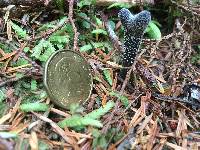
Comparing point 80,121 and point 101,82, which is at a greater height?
point 101,82

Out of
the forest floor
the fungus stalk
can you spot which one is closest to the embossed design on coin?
the forest floor

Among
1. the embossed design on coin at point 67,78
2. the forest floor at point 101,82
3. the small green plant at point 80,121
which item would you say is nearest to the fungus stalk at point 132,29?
the forest floor at point 101,82

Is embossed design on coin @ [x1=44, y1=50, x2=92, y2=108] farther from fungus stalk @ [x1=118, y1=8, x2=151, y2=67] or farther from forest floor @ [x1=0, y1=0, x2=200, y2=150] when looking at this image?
fungus stalk @ [x1=118, y1=8, x2=151, y2=67]

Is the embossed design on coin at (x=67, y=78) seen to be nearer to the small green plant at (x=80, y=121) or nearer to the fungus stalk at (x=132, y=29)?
the small green plant at (x=80, y=121)

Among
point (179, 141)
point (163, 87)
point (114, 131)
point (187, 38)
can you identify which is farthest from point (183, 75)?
point (114, 131)

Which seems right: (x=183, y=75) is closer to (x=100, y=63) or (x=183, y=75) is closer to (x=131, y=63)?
(x=131, y=63)

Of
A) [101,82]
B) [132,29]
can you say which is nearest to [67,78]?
[101,82]

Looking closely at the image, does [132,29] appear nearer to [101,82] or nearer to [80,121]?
[101,82]
